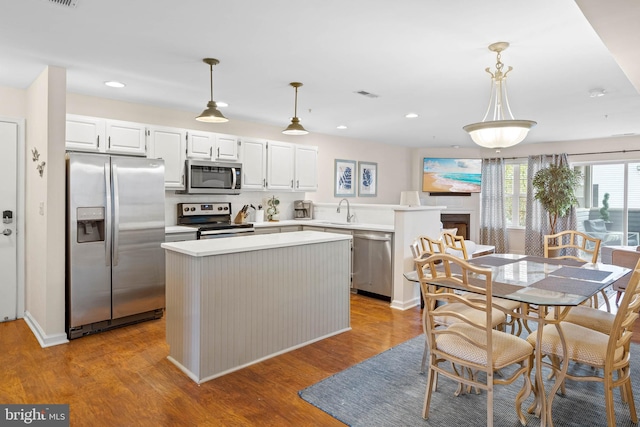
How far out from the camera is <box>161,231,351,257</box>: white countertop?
106 inches

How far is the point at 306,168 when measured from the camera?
6.14 metres

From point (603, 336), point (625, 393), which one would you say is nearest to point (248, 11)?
point (603, 336)

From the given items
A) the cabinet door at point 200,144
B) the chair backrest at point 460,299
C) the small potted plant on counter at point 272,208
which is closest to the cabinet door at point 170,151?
the cabinet door at point 200,144

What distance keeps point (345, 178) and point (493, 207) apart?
340cm

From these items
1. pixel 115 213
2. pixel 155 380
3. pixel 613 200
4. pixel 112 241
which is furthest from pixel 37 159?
pixel 613 200

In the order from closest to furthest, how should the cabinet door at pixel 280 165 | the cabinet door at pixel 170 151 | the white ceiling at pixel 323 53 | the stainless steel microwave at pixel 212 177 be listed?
the white ceiling at pixel 323 53
the cabinet door at pixel 170 151
the stainless steel microwave at pixel 212 177
the cabinet door at pixel 280 165

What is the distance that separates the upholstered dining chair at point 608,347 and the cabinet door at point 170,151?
402 cm

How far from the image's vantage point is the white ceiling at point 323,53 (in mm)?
2363

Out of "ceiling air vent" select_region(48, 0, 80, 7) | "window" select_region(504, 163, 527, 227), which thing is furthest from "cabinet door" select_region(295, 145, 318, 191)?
"window" select_region(504, 163, 527, 227)

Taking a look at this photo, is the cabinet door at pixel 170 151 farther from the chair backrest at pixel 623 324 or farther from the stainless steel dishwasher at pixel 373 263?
the chair backrest at pixel 623 324

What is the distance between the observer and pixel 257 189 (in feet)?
18.2

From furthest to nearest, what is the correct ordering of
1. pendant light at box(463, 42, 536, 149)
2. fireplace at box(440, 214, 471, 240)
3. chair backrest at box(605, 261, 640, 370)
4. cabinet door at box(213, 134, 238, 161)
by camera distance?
fireplace at box(440, 214, 471, 240) < cabinet door at box(213, 134, 238, 161) < pendant light at box(463, 42, 536, 149) < chair backrest at box(605, 261, 640, 370)

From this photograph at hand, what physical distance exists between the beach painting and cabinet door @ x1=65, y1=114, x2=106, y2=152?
6387mm

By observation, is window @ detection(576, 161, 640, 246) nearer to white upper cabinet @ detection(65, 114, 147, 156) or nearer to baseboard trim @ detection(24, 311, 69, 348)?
white upper cabinet @ detection(65, 114, 147, 156)
